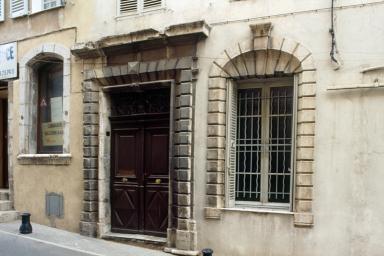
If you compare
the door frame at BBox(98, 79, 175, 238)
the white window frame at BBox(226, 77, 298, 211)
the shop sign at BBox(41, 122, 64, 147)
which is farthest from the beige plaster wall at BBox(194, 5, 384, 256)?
the shop sign at BBox(41, 122, 64, 147)

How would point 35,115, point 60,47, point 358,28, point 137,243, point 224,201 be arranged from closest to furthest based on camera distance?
point 358,28 < point 224,201 < point 137,243 < point 60,47 < point 35,115

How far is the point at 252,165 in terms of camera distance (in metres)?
7.74

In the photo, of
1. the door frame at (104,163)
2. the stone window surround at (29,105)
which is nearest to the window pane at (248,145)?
the door frame at (104,163)

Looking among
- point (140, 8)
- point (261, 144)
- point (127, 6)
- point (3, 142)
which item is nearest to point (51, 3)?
point (127, 6)

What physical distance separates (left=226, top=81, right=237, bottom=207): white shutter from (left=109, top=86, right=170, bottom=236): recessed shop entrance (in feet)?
4.16

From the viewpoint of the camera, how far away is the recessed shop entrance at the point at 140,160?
28.0 feet

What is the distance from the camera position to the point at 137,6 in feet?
28.3

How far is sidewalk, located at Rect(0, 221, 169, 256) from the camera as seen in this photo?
7859 millimetres

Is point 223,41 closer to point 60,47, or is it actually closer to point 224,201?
point 224,201

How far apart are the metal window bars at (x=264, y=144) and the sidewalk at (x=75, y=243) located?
6.22 ft

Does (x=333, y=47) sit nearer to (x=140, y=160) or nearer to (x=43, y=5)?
(x=140, y=160)

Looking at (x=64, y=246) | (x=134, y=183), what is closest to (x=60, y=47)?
(x=134, y=183)

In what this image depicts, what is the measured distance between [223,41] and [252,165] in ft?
6.94

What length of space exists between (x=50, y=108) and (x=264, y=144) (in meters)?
5.05
